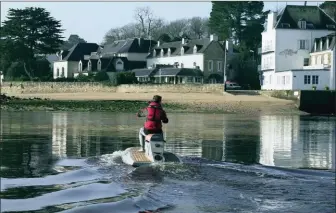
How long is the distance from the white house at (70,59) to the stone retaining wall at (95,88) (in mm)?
27522

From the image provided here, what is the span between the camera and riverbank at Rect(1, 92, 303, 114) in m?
60.3

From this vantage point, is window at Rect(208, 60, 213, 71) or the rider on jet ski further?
window at Rect(208, 60, 213, 71)

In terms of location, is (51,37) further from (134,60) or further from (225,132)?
(225,132)

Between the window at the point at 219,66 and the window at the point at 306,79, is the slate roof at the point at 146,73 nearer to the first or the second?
the window at the point at 219,66

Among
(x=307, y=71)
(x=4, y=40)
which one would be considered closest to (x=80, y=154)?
(x=307, y=71)

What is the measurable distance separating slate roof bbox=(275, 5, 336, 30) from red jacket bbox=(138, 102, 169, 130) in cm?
6706

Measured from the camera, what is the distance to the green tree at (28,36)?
3556 inches

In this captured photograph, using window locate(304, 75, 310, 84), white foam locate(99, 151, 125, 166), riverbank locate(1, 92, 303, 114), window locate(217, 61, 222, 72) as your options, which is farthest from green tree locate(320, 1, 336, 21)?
white foam locate(99, 151, 125, 166)

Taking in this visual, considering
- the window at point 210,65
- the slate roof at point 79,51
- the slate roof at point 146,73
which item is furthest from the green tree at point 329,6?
the slate roof at point 79,51

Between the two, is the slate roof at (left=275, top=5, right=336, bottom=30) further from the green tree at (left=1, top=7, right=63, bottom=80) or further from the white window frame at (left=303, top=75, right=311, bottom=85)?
the green tree at (left=1, top=7, right=63, bottom=80)

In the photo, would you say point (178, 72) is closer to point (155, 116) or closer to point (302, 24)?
point (302, 24)

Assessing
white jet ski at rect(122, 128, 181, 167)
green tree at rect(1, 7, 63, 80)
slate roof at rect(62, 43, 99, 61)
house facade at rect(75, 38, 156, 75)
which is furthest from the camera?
slate roof at rect(62, 43, 99, 61)

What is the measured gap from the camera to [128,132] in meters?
33.1

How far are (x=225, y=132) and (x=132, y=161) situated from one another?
1712cm
